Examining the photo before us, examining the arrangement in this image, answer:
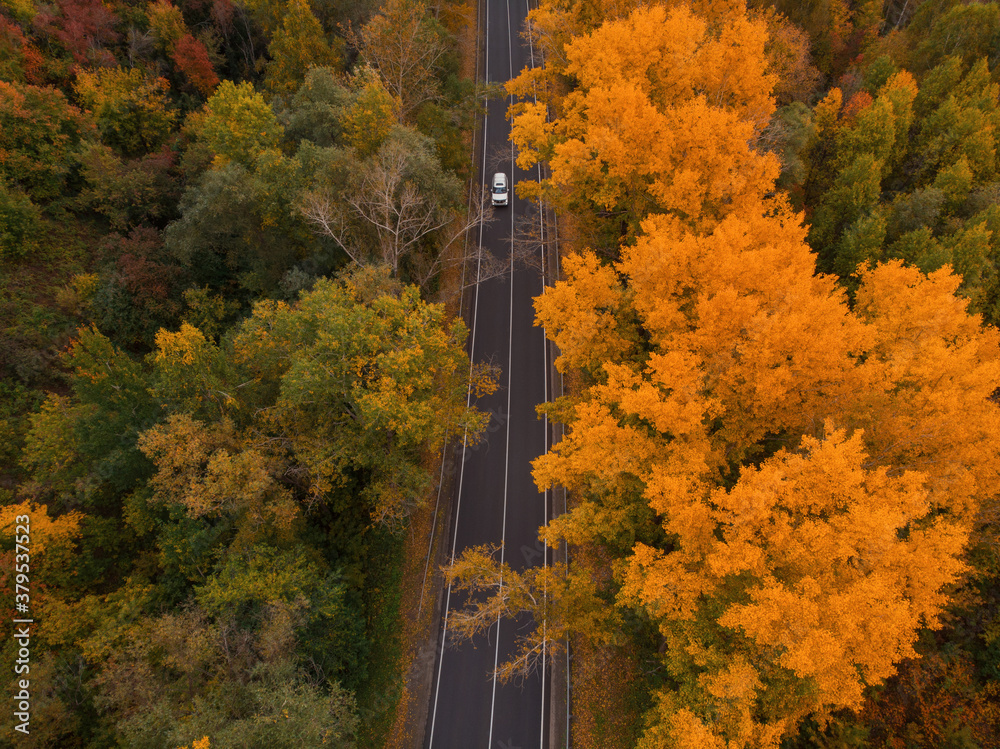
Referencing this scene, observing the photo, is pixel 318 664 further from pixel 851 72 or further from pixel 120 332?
pixel 851 72

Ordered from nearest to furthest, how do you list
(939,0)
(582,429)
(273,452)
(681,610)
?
(681,610)
(582,429)
(273,452)
(939,0)

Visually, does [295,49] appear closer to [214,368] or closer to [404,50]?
[404,50]

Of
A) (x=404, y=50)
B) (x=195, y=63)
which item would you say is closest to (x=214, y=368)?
(x=404, y=50)

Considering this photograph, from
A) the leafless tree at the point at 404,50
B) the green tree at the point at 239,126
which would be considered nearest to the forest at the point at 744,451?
the leafless tree at the point at 404,50

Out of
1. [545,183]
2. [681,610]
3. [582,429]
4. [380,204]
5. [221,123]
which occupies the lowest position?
[681,610]

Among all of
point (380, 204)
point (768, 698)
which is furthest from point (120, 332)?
point (768, 698)

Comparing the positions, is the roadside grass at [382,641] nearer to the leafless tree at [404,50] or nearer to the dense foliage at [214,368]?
the dense foliage at [214,368]

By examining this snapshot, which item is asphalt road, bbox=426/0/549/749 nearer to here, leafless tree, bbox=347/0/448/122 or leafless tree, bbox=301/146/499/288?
leafless tree, bbox=301/146/499/288
